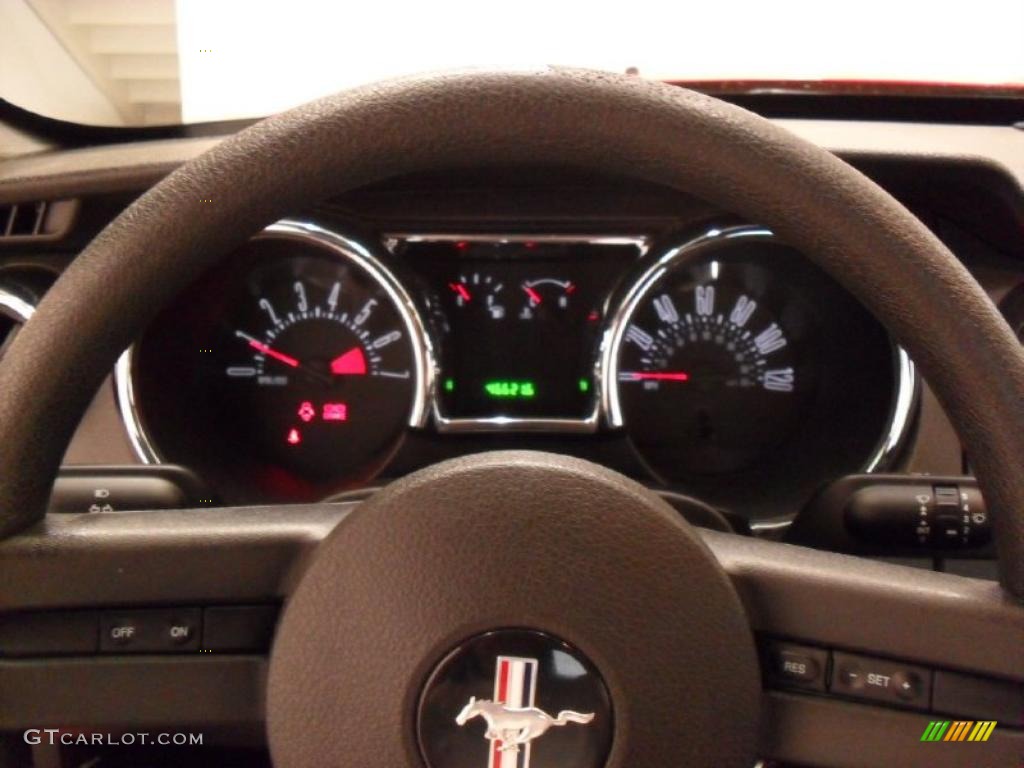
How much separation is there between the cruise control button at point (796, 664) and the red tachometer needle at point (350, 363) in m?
1.11

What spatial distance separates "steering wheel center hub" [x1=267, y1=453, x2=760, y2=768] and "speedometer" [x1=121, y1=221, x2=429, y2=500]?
0.95 metres

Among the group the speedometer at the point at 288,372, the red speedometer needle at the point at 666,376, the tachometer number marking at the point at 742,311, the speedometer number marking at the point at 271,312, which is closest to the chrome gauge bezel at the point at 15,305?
the speedometer at the point at 288,372

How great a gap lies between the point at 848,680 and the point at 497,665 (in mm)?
244

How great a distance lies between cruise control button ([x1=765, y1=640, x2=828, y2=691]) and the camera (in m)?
0.75

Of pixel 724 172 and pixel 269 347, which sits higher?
pixel 724 172

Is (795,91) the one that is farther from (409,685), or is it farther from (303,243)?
(409,685)

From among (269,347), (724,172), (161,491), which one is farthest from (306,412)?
(724,172)

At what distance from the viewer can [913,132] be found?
147 cm

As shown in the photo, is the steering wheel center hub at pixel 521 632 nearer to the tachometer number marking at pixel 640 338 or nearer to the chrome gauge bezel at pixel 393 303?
the chrome gauge bezel at pixel 393 303

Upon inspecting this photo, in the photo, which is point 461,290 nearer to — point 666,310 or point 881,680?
point 666,310

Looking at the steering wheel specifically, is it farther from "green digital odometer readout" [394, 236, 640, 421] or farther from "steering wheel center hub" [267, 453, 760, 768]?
"green digital odometer readout" [394, 236, 640, 421]

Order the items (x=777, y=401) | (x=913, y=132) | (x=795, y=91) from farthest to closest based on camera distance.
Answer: (x=777, y=401), (x=795, y=91), (x=913, y=132)

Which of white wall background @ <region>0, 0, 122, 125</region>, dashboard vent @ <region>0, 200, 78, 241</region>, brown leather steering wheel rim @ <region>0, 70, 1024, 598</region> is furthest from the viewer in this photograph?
white wall background @ <region>0, 0, 122, 125</region>

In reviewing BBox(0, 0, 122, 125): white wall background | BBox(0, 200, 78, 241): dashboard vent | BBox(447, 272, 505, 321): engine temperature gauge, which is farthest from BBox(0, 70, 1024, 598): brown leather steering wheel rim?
BBox(0, 0, 122, 125): white wall background
